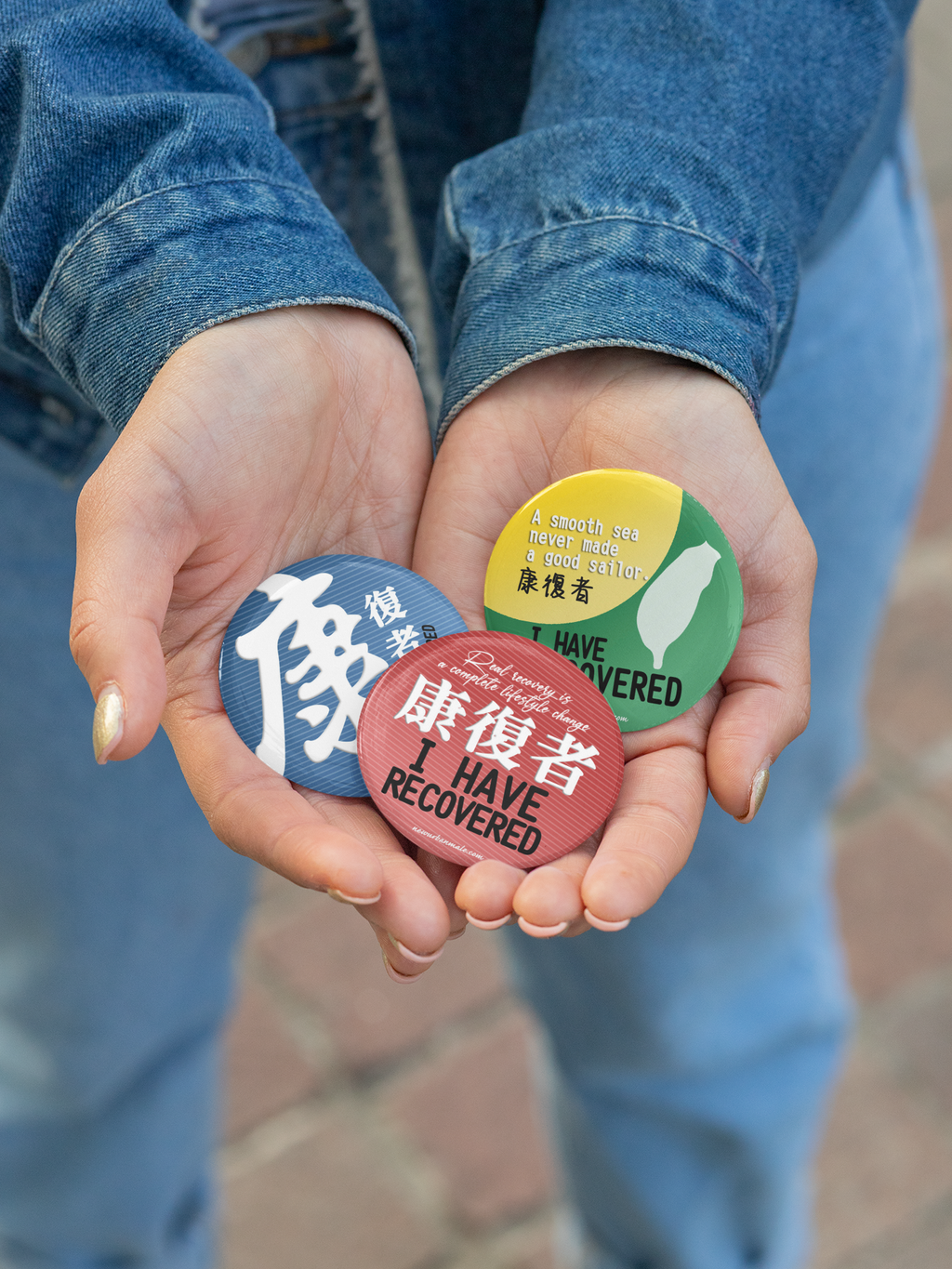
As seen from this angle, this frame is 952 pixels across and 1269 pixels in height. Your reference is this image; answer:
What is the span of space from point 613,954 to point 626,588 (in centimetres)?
56

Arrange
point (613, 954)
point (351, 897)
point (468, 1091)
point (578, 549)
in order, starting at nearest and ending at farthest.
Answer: point (351, 897), point (578, 549), point (613, 954), point (468, 1091)

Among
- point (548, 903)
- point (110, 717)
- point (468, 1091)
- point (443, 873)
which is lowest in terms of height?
point (468, 1091)

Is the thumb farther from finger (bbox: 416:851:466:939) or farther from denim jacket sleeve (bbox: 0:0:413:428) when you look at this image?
finger (bbox: 416:851:466:939)

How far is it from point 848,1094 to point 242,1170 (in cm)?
110

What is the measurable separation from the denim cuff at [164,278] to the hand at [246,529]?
0.09ft

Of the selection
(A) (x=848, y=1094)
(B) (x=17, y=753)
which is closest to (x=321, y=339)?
(B) (x=17, y=753)

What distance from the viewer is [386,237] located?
1356 millimetres

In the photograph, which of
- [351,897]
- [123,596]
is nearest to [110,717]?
[123,596]

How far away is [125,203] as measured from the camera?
41.3 inches

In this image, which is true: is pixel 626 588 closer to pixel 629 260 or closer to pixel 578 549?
pixel 578 549

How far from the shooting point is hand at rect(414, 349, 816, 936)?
3.17 ft

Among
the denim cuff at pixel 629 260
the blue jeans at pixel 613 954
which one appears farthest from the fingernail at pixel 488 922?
the blue jeans at pixel 613 954

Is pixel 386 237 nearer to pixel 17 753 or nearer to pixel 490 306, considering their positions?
pixel 490 306

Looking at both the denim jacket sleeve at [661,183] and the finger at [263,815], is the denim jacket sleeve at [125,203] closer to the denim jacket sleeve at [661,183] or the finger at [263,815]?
the denim jacket sleeve at [661,183]
